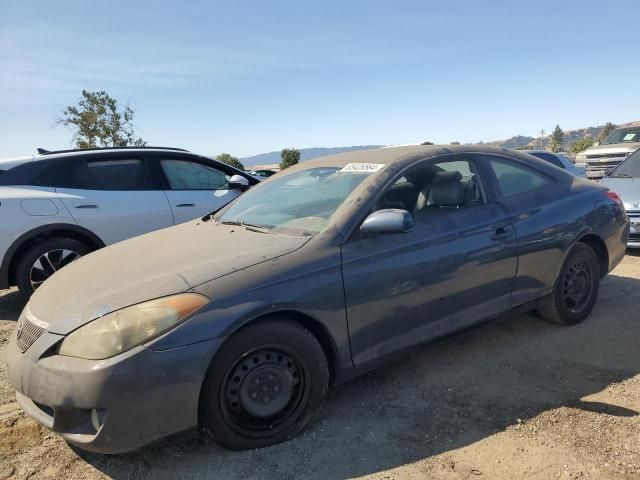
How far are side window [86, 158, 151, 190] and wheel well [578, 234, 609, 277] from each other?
4519mm

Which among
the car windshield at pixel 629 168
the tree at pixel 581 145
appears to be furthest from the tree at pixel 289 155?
Answer: the car windshield at pixel 629 168

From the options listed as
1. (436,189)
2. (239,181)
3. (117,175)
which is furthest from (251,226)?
(117,175)

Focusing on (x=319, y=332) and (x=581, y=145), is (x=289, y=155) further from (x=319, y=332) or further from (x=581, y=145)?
(x=319, y=332)

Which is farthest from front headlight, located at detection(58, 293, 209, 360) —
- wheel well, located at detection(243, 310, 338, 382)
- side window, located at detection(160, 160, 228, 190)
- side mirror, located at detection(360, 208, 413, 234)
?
side window, located at detection(160, 160, 228, 190)

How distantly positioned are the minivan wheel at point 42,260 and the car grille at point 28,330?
7.94 ft

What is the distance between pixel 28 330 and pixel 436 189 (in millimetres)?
2630

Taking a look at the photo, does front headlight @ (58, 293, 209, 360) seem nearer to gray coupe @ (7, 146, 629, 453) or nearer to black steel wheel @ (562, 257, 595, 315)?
gray coupe @ (7, 146, 629, 453)

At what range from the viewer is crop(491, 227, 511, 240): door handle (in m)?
3.51

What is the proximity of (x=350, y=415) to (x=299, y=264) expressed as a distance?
977 millimetres

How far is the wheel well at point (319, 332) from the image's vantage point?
269 centimetres

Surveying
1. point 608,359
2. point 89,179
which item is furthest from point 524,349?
point 89,179

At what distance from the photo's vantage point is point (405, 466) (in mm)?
2500

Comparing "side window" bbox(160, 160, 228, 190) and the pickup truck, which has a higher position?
"side window" bbox(160, 160, 228, 190)

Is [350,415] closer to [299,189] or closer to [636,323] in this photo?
[299,189]
